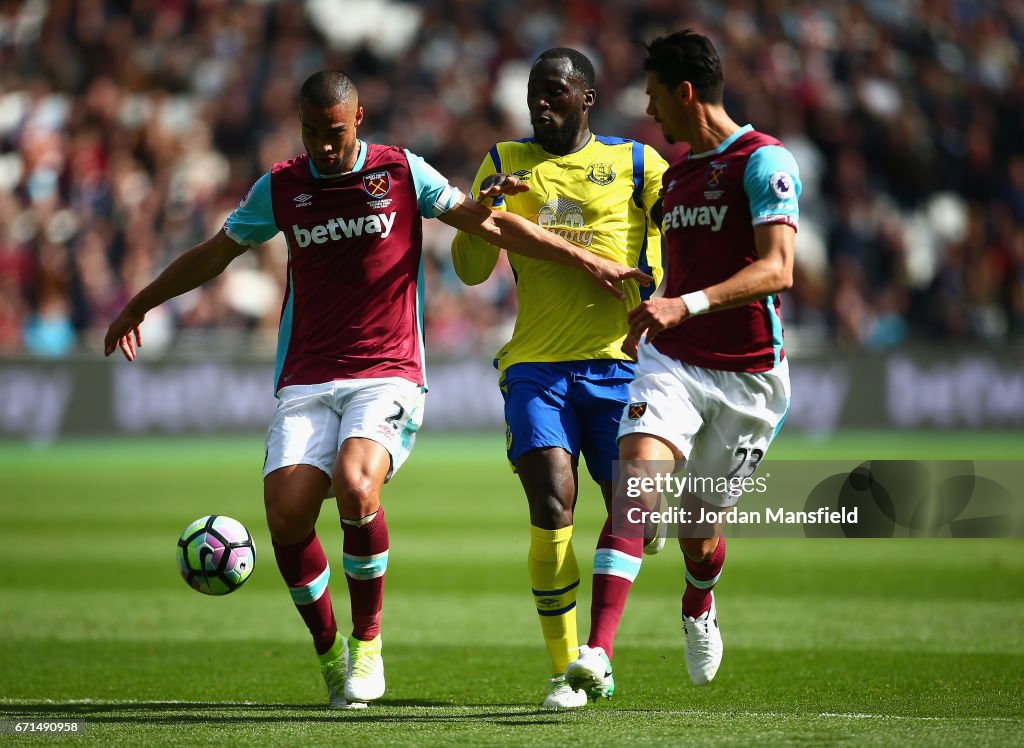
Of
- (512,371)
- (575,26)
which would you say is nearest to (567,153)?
(512,371)

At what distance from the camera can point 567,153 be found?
264 inches

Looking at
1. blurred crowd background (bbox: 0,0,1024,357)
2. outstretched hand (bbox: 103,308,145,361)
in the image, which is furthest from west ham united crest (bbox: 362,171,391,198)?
blurred crowd background (bbox: 0,0,1024,357)

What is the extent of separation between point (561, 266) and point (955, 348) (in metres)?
14.0

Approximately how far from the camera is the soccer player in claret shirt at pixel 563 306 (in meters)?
6.23

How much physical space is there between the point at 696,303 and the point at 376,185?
1.71 meters

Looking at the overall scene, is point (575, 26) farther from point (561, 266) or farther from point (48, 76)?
point (561, 266)

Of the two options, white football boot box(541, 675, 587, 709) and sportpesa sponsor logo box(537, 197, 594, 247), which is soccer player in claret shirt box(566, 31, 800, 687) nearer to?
white football boot box(541, 675, 587, 709)

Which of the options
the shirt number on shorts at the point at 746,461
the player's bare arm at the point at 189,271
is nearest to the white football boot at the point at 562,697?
the shirt number on shorts at the point at 746,461

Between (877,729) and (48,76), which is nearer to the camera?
(877,729)

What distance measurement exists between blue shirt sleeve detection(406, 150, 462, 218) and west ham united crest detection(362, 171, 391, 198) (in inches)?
5.7

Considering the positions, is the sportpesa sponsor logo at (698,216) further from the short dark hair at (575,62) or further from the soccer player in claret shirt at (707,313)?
the short dark hair at (575,62)

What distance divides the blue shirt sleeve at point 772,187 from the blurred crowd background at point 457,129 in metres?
13.9

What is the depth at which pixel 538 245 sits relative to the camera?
625 cm

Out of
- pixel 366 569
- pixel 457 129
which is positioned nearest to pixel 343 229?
pixel 366 569
